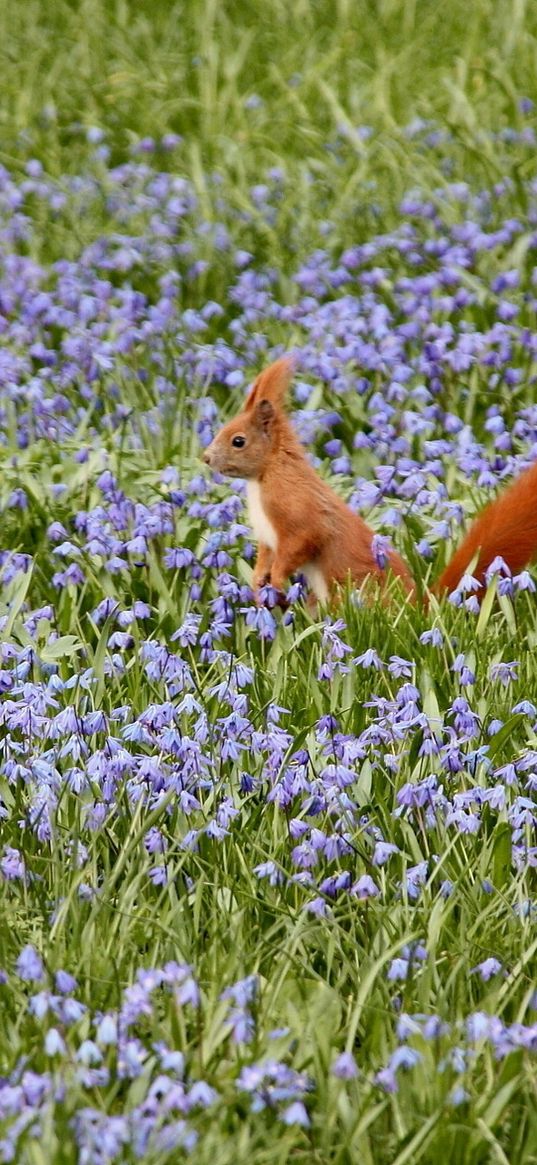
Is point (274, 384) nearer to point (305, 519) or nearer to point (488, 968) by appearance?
point (305, 519)

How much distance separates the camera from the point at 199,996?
2.68 meters

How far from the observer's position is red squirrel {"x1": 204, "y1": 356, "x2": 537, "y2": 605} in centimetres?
416

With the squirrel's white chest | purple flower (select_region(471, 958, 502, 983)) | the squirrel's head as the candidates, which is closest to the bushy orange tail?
the squirrel's white chest

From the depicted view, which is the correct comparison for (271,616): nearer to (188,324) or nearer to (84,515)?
(84,515)

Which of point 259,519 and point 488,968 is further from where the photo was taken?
point 259,519

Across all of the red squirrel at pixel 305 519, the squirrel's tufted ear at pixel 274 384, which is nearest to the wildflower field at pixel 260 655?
the red squirrel at pixel 305 519

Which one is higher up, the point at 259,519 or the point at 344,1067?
the point at 259,519

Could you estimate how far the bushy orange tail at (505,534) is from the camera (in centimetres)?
414

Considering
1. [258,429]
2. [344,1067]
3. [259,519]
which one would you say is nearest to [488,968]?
[344,1067]

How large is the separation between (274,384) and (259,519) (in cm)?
34

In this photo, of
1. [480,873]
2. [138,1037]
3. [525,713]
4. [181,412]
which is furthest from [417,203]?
[138,1037]

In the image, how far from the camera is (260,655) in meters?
4.16

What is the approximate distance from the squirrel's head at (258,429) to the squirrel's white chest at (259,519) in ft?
0.15

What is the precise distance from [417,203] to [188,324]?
4.43 feet
